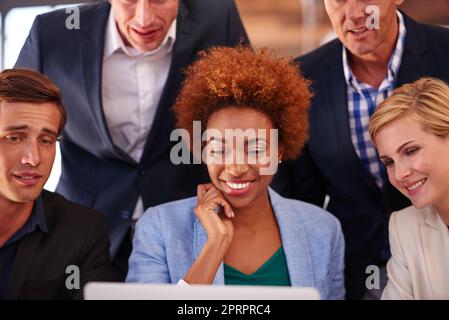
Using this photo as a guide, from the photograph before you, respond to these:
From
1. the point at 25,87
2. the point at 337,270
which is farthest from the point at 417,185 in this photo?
the point at 25,87

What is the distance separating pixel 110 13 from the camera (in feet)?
8.83

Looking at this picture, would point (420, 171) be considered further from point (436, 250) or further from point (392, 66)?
point (392, 66)

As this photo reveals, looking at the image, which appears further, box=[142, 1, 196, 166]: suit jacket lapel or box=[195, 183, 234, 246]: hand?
box=[142, 1, 196, 166]: suit jacket lapel

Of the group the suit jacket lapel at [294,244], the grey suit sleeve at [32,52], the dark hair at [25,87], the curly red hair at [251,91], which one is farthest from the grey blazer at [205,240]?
the grey suit sleeve at [32,52]

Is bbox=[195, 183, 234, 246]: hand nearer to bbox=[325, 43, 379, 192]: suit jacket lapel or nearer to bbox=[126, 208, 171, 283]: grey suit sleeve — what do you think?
bbox=[126, 208, 171, 283]: grey suit sleeve

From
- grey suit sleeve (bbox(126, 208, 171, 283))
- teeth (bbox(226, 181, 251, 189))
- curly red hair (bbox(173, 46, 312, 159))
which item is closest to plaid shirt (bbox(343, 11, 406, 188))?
curly red hair (bbox(173, 46, 312, 159))

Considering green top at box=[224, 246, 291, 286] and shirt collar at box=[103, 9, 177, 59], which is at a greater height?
shirt collar at box=[103, 9, 177, 59]

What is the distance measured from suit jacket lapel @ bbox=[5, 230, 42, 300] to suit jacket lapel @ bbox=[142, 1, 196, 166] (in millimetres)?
529

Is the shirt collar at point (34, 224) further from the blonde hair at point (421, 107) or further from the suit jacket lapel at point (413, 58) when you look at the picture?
the suit jacket lapel at point (413, 58)

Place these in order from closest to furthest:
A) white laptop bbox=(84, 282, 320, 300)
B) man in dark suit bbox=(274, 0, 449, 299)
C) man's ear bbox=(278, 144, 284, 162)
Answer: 1. white laptop bbox=(84, 282, 320, 300)
2. man's ear bbox=(278, 144, 284, 162)
3. man in dark suit bbox=(274, 0, 449, 299)

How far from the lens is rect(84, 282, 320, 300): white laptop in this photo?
170 cm

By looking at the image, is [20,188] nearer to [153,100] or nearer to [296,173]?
[153,100]

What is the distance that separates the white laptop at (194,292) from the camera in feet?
5.59

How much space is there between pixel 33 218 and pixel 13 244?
0.09 meters
